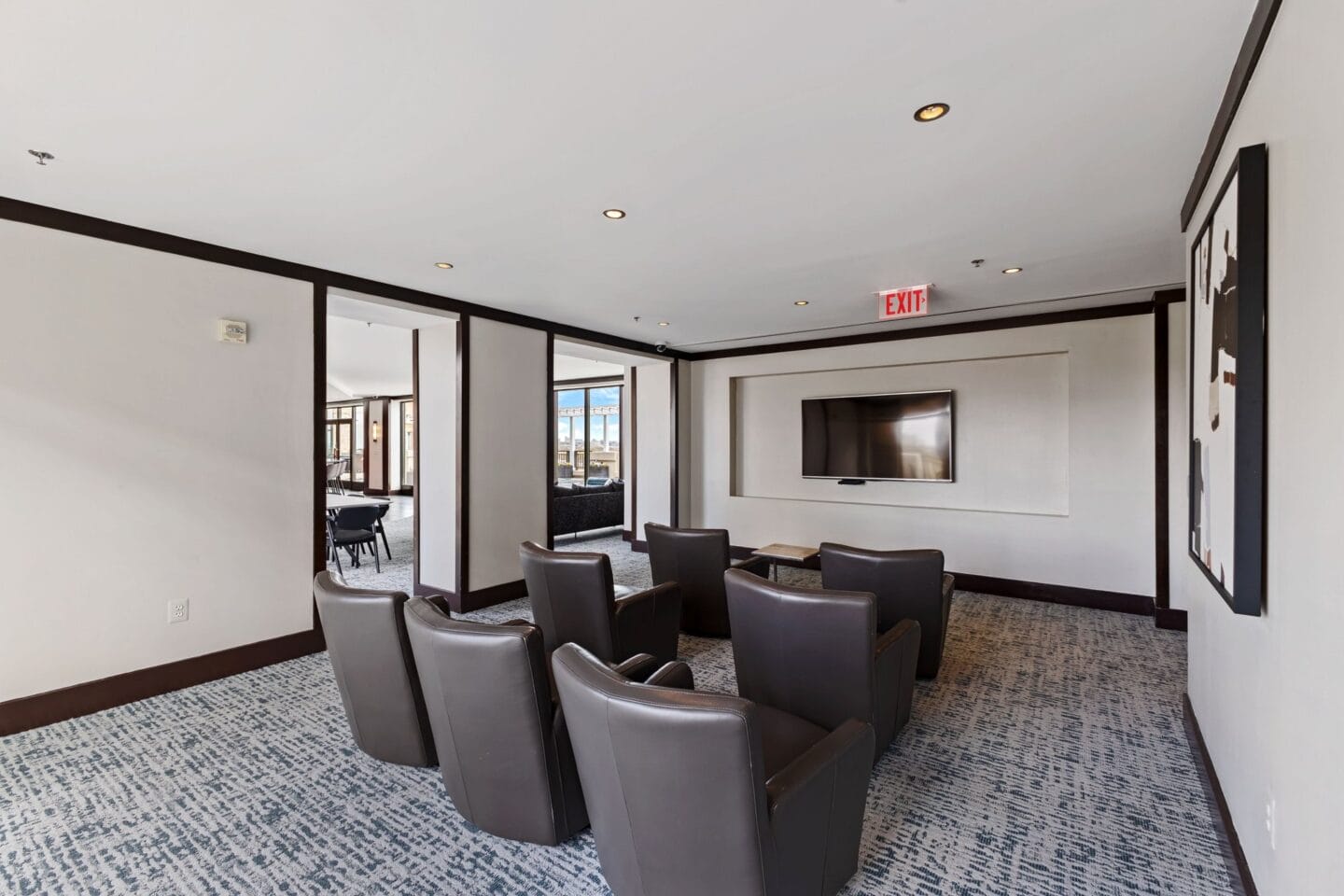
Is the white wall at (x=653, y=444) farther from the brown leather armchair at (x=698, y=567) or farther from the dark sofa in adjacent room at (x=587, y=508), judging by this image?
the brown leather armchair at (x=698, y=567)

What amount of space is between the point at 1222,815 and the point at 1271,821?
774 millimetres

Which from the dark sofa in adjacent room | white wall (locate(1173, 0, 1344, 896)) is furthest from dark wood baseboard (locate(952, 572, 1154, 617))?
the dark sofa in adjacent room

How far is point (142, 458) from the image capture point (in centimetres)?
331

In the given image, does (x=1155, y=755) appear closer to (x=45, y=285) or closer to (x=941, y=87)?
(x=941, y=87)

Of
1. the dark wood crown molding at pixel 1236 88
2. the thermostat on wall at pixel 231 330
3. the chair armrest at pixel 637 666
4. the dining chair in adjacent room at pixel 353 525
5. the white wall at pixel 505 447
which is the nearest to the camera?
the dark wood crown molding at pixel 1236 88

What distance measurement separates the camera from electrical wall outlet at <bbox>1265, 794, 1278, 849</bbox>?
155 centimetres

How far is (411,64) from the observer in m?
1.88

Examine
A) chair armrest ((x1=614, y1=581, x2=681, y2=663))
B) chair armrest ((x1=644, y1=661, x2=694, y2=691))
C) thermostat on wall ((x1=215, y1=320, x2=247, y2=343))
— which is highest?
thermostat on wall ((x1=215, y1=320, x2=247, y2=343))

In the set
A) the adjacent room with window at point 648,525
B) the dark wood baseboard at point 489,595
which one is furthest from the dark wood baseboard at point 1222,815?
the dark wood baseboard at point 489,595

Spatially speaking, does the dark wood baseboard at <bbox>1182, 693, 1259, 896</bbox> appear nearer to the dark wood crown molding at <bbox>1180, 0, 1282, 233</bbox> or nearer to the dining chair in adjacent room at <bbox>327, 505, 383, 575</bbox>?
the dark wood crown molding at <bbox>1180, 0, 1282, 233</bbox>

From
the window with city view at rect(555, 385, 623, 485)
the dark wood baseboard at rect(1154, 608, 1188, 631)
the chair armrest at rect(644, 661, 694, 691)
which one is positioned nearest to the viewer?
the chair armrest at rect(644, 661, 694, 691)

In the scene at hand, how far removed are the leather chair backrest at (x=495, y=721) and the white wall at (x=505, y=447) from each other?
10.1ft

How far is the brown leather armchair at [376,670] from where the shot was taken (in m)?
2.33

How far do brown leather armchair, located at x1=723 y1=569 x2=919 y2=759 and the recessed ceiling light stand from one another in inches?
70.5
